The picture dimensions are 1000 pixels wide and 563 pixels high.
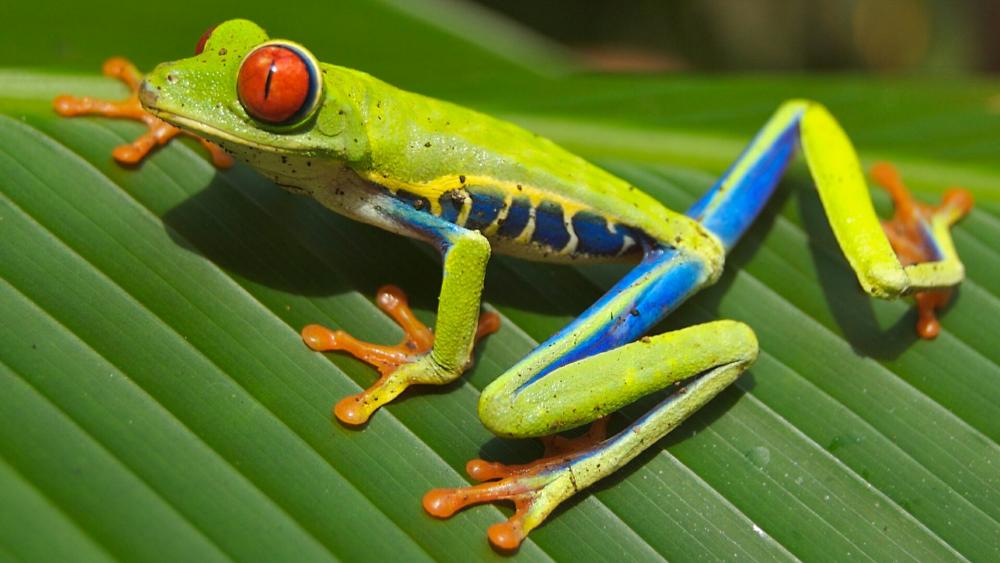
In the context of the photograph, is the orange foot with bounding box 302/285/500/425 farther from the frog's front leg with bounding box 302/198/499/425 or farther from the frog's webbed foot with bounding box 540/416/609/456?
the frog's webbed foot with bounding box 540/416/609/456

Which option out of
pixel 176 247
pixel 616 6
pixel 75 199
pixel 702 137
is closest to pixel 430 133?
pixel 176 247

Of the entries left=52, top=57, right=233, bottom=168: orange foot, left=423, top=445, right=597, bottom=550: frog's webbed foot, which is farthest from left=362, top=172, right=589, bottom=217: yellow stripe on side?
left=423, top=445, right=597, bottom=550: frog's webbed foot

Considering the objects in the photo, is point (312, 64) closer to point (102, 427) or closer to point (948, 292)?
point (102, 427)

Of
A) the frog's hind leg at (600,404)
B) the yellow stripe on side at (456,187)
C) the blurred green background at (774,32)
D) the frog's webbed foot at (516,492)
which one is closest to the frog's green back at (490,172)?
the yellow stripe on side at (456,187)

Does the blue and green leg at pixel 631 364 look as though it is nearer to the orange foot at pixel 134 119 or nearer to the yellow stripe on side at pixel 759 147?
the yellow stripe on side at pixel 759 147

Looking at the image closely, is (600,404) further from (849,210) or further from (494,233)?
(849,210)

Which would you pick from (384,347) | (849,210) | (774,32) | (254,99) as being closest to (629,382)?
(384,347)
